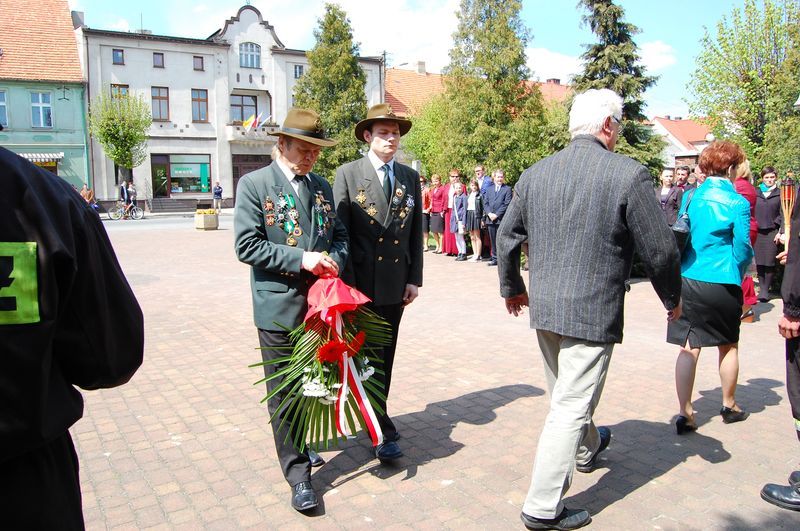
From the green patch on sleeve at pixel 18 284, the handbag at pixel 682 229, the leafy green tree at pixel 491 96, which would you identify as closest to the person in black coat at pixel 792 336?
the handbag at pixel 682 229

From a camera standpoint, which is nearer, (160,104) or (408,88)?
(160,104)

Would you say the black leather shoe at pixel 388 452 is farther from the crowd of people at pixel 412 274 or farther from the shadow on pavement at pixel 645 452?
the shadow on pavement at pixel 645 452

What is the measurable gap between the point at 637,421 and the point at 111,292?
4.20 meters

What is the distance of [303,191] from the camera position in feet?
12.5

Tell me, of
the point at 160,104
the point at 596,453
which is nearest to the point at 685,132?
the point at 160,104

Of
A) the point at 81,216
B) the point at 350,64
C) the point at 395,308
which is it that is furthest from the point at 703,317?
the point at 350,64

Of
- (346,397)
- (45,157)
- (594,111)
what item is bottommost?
(346,397)

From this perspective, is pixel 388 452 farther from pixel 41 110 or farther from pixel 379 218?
pixel 41 110

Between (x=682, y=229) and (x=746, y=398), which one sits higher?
(x=682, y=229)

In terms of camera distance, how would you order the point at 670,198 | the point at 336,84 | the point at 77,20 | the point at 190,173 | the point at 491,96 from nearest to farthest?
the point at 670,198 < the point at 491,96 < the point at 336,84 < the point at 77,20 < the point at 190,173

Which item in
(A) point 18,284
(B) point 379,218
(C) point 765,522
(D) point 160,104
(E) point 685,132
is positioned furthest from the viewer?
(E) point 685,132

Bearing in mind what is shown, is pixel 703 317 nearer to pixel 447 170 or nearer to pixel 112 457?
pixel 112 457

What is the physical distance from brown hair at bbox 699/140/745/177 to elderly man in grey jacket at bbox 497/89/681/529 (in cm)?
160

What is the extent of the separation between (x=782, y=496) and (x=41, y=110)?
136 feet
